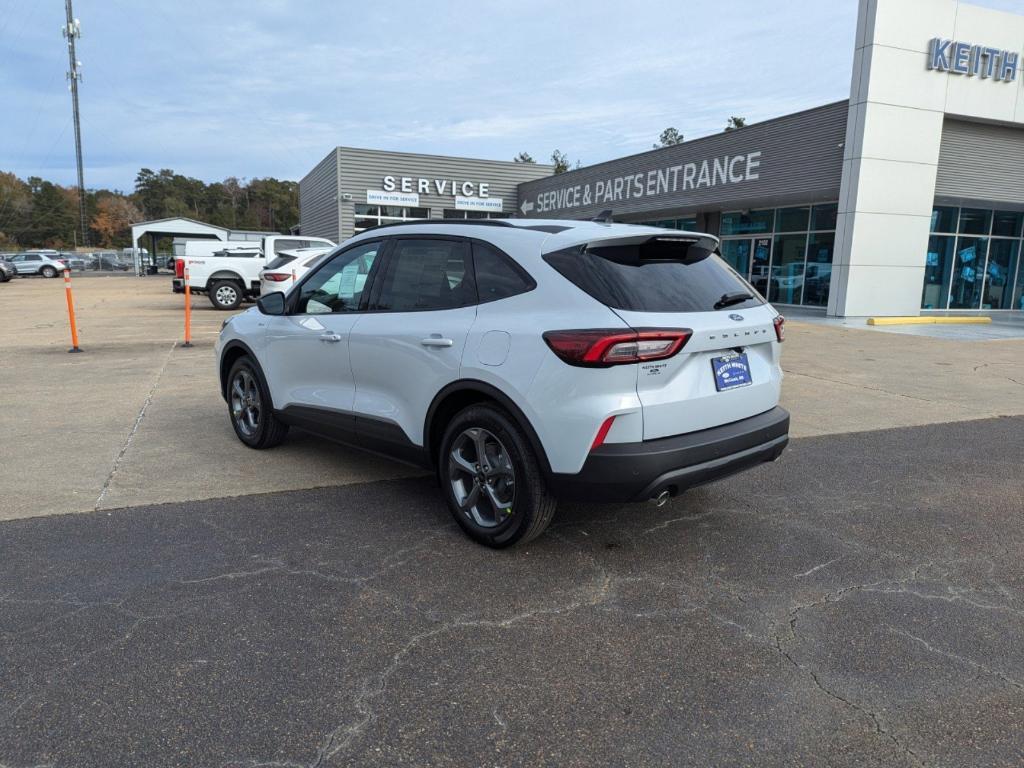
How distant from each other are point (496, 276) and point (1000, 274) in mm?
23726

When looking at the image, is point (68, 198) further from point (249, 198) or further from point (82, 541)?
point (82, 541)

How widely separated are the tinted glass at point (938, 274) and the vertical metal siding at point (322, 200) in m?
21.3

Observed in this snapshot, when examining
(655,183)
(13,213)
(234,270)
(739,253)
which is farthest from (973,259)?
(13,213)

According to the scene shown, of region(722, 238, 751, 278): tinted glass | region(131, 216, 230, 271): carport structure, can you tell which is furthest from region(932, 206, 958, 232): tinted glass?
region(131, 216, 230, 271): carport structure

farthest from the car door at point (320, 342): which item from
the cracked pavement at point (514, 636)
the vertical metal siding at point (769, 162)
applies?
the vertical metal siding at point (769, 162)

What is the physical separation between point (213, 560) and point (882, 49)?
19.3 metres

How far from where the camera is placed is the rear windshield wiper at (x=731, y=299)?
3.77m

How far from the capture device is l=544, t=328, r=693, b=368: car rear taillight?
3.21 meters

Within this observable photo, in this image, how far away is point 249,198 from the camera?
142 metres

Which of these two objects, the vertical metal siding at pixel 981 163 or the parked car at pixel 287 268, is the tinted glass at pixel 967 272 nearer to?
the vertical metal siding at pixel 981 163

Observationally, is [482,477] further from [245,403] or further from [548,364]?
[245,403]

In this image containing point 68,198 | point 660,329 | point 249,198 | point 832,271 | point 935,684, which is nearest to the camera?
point 935,684

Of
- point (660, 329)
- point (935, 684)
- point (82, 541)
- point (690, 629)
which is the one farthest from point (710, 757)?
point (82, 541)

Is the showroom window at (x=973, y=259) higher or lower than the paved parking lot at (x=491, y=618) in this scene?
higher
